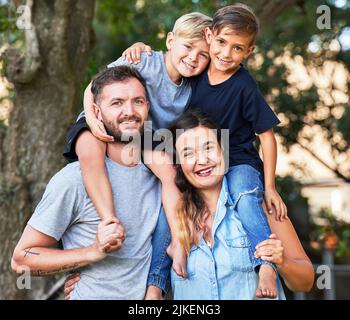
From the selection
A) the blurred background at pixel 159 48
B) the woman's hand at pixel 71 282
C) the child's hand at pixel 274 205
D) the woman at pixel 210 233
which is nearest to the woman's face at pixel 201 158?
the woman at pixel 210 233

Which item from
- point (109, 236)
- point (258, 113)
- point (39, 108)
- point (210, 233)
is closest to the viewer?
point (109, 236)

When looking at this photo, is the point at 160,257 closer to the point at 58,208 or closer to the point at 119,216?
the point at 119,216

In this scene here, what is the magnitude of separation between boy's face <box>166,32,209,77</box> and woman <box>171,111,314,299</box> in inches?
7.3

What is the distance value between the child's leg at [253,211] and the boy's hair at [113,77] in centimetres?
49

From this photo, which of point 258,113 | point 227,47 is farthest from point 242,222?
point 227,47

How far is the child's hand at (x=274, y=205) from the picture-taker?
288 cm

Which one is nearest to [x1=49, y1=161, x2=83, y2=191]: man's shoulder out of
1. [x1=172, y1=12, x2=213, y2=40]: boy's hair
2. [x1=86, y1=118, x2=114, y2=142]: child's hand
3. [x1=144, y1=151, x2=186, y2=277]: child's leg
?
[x1=86, y1=118, x2=114, y2=142]: child's hand

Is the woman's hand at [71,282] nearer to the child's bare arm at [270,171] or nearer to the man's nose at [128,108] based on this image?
the man's nose at [128,108]

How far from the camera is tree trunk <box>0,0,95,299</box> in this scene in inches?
188

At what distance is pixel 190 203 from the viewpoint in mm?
2779

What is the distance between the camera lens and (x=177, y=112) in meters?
2.94

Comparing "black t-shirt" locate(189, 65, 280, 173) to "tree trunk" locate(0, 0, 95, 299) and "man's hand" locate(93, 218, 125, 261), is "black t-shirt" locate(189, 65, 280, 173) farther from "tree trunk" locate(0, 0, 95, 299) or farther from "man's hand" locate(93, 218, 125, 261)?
"tree trunk" locate(0, 0, 95, 299)

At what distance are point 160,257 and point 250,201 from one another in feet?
1.25

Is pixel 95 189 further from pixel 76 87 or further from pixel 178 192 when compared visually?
pixel 76 87
